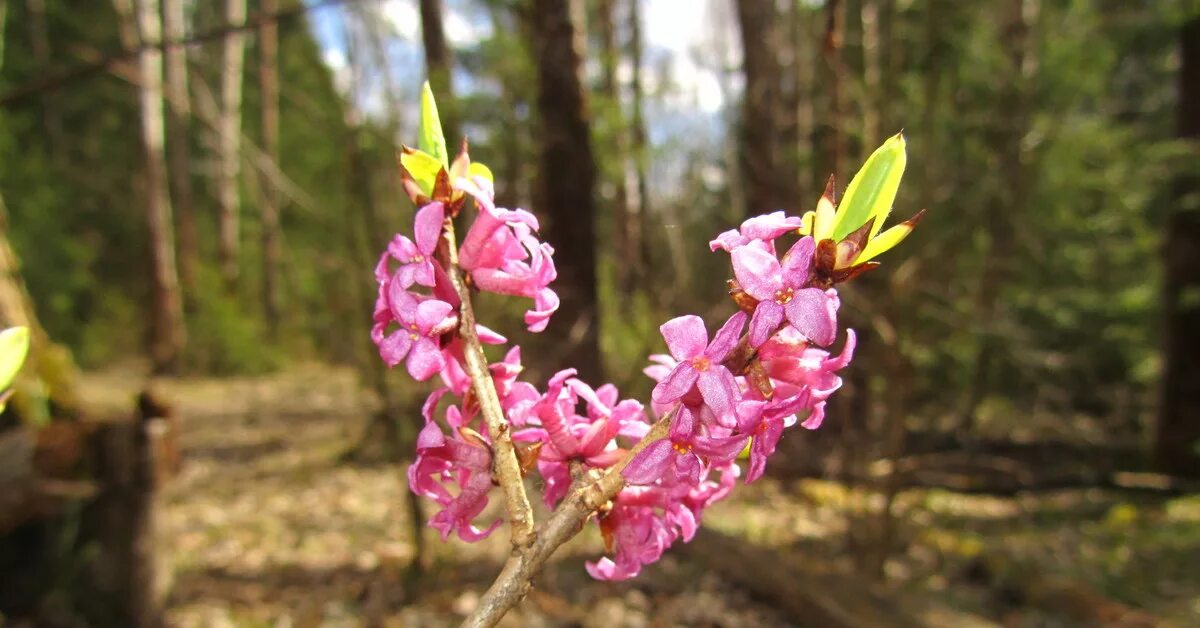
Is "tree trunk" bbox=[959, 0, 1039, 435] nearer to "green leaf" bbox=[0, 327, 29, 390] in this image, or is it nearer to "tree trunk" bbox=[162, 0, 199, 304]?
"green leaf" bbox=[0, 327, 29, 390]

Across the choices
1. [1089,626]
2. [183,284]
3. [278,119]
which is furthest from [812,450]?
[278,119]

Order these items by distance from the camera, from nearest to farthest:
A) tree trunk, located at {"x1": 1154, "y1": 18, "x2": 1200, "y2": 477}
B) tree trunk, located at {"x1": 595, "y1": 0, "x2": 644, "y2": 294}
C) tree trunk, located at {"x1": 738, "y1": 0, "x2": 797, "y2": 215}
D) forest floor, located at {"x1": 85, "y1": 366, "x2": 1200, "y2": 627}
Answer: forest floor, located at {"x1": 85, "y1": 366, "x2": 1200, "y2": 627} → tree trunk, located at {"x1": 595, "y1": 0, "x2": 644, "y2": 294} → tree trunk, located at {"x1": 738, "y1": 0, "x2": 797, "y2": 215} → tree trunk, located at {"x1": 1154, "y1": 18, "x2": 1200, "y2": 477}

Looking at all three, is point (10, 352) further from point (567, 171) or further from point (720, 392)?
point (567, 171)

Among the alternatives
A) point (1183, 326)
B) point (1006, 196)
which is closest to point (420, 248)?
point (1006, 196)

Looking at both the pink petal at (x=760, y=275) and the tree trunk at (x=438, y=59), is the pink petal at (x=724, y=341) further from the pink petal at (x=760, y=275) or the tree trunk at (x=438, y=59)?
the tree trunk at (x=438, y=59)

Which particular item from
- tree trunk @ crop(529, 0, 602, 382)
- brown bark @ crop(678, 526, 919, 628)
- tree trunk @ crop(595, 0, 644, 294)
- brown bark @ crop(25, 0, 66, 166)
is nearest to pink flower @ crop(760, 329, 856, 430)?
tree trunk @ crop(529, 0, 602, 382)

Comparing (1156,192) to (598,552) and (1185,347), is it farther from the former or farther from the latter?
(598,552)

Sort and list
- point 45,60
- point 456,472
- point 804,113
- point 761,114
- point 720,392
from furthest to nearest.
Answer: point 45,60
point 804,113
point 761,114
point 456,472
point 720,392
